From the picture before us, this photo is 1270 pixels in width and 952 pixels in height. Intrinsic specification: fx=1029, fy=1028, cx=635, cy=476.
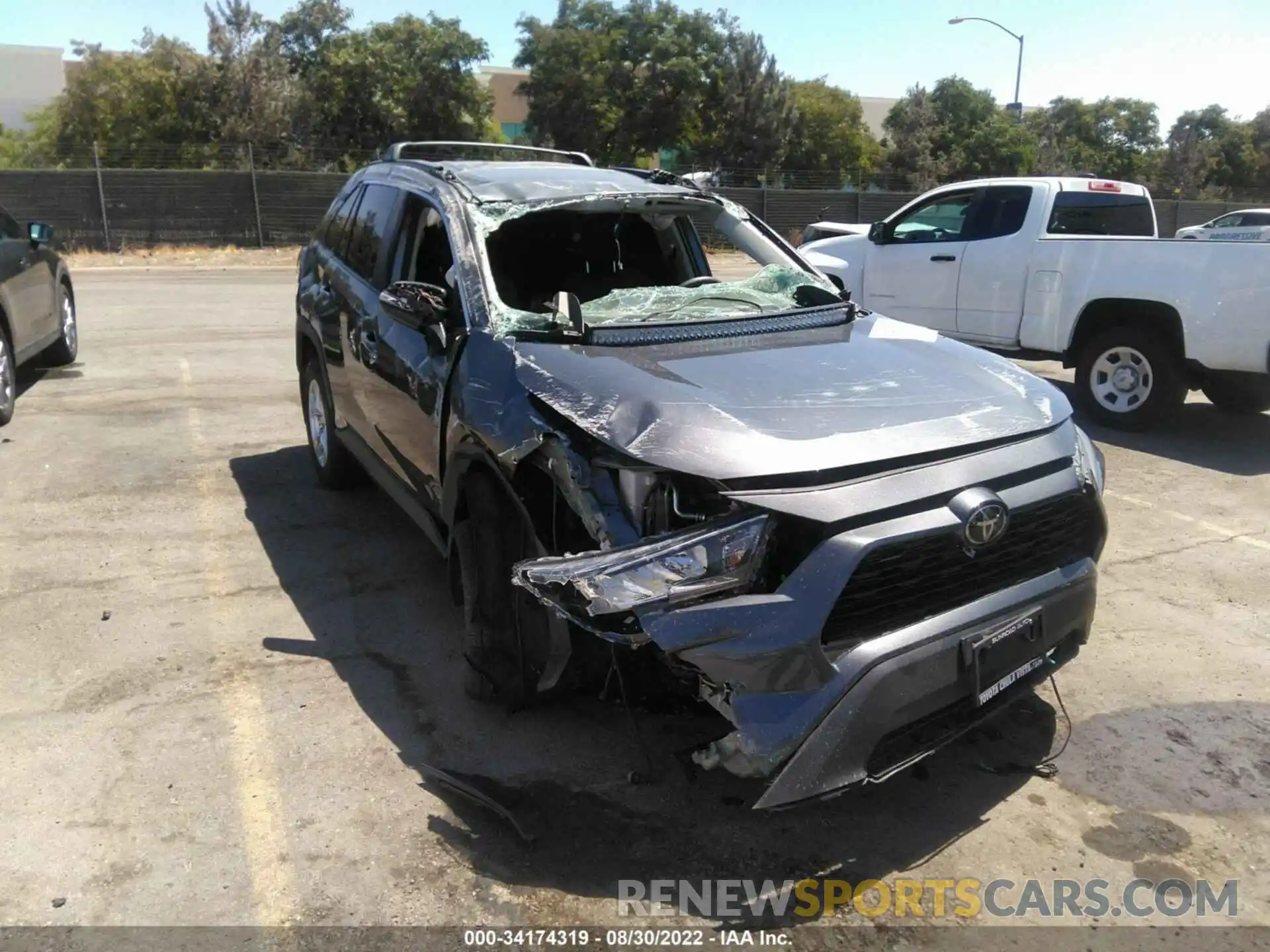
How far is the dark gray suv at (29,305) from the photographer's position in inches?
319

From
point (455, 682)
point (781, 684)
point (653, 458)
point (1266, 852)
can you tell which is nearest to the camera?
point (781, 684)

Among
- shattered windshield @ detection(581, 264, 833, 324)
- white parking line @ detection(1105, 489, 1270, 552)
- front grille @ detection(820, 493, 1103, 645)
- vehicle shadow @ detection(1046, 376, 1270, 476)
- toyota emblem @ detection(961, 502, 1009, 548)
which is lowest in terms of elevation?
white parking line @ detection(1105, 489, 1270, 552)

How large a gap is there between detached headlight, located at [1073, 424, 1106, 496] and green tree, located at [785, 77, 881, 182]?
45.4m

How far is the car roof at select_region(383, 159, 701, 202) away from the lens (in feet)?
14.8

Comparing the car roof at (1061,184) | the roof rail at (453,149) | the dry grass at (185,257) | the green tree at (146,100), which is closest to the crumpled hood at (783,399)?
the roof rail at (453,149)

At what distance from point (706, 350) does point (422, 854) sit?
200cm

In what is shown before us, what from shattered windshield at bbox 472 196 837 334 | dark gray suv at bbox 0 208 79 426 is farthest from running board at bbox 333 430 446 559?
dark gray suv at bbox 0 208 79 426

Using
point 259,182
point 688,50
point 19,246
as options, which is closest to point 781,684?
point 19,246

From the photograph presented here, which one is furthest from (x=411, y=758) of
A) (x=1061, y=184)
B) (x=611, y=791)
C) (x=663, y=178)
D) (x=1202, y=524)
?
(x=1061, y=184)

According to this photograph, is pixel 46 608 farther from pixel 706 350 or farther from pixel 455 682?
pixel 706 350

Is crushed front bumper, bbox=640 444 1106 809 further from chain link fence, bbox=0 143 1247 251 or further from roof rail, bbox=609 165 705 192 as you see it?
chain link fence, bbox=0 143 1247 251

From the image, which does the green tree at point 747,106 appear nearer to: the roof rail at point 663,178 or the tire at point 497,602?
the roof rail at point 663,178

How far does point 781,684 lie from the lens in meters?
2.74

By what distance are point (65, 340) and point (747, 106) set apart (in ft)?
121
